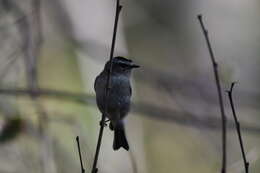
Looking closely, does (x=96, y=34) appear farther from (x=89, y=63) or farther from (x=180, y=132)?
(x=180, y=132)

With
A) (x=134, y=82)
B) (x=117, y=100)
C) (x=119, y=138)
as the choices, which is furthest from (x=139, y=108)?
(x=134, y=82)

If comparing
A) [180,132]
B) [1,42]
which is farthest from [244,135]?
[1,42]

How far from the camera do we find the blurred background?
5203mm

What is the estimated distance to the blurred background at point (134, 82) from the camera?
5.20 m

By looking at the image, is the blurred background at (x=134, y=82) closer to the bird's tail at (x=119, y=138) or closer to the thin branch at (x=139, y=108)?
the thin branch at (x=139, y=108)

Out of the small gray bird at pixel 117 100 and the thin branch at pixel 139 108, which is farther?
the thin branch at pixel 139 108

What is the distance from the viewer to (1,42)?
5914 millimetres

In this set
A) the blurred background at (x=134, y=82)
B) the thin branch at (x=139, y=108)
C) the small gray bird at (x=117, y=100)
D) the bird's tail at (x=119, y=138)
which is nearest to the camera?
the bird's tail at (x=119, y=138)

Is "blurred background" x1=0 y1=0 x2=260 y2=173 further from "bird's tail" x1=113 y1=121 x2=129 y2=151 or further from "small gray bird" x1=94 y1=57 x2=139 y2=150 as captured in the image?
"small gray bird" x1=94 y1=57 x2=139 y2=150

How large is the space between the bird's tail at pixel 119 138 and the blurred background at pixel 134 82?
14cm

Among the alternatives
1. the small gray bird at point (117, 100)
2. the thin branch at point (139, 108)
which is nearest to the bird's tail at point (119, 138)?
the small gray bird at point (117, 100)

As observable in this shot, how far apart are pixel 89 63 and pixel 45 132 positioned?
1.90 metres

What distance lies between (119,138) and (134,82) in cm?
381

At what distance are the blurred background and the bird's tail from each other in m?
0.14
